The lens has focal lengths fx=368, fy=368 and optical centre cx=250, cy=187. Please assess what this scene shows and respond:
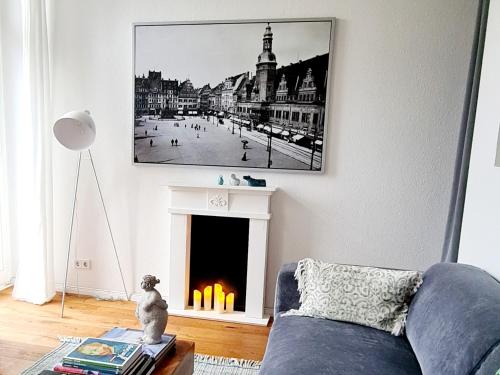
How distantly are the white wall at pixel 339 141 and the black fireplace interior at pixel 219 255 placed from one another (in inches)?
9.3

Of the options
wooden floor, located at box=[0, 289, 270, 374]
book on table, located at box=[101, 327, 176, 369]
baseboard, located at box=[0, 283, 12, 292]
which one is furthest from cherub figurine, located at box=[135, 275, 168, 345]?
baseboard, located at box=[0, 283, 12, 292]

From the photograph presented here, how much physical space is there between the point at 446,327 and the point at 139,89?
2562mm

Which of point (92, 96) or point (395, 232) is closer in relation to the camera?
point (395, 232)

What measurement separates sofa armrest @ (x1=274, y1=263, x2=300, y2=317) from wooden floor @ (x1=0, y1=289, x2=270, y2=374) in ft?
1.87

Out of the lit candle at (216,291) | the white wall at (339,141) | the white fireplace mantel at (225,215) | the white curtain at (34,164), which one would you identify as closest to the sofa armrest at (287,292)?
the white fireplace mantel at (225,215)

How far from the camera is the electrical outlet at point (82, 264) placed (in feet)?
10.2

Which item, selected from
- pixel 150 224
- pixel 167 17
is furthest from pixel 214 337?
pixel 167 17

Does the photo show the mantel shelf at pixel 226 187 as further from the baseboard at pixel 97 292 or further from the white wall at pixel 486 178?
the white wall at pixel 486 178

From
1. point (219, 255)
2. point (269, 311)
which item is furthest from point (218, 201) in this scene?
point (269, 311)

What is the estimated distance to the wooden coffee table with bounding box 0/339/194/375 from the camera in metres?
1.41

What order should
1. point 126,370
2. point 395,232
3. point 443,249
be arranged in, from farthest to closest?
point 395,232 < point 443,249 < point 126,370

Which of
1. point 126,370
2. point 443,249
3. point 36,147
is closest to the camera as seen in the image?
point 126,370

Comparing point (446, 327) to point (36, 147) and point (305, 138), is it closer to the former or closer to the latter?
point (305, 138)

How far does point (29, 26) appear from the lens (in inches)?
109
